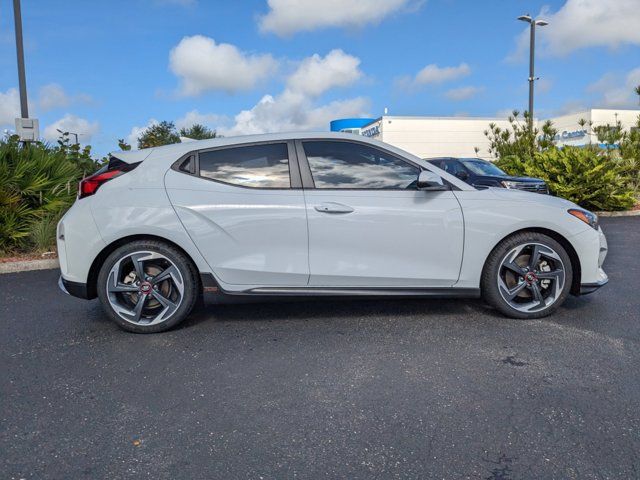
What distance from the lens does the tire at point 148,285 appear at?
13.5 feet

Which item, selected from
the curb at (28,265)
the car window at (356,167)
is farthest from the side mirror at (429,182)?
the curb at (28,265)

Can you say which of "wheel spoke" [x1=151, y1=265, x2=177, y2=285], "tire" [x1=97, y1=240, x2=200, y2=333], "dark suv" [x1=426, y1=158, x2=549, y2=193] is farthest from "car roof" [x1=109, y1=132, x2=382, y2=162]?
"dark suv" [x1=426, y1=158, x2=549, y2=193]

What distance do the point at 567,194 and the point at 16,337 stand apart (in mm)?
13817

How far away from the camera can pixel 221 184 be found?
420 centimetres

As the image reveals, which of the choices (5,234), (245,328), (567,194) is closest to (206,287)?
(245,328)

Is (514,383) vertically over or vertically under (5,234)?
under

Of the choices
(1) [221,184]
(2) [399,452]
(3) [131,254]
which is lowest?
(2) [399,452]

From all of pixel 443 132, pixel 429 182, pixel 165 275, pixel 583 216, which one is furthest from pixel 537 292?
pixel 443 132

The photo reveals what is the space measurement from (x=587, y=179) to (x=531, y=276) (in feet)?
37.2

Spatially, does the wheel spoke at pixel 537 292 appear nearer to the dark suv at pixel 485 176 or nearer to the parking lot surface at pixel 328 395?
the parking lot surface at pixel 328 395

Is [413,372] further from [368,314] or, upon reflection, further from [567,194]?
[567,194]

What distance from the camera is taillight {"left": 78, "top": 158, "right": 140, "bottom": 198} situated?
421 centimetres

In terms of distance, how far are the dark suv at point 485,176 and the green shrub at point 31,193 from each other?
709 cm

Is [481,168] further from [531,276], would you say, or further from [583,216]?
[531,276]
